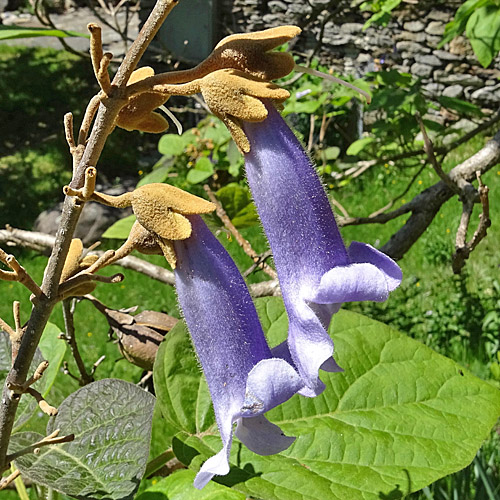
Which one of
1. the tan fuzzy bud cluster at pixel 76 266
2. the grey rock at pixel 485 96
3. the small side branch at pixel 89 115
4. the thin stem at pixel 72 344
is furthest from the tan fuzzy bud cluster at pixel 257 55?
the grey rock at pixel 485 96

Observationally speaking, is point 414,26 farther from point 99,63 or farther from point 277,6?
point 99,63

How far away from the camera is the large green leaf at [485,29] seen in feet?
7.43

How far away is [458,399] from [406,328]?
301 cm

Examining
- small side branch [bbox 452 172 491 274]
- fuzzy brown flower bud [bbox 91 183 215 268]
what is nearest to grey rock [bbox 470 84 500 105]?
small side branch [bbox 452 172 491 274]

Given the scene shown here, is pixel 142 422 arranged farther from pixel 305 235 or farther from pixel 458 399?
pixel 458 399

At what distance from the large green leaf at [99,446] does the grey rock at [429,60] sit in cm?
748

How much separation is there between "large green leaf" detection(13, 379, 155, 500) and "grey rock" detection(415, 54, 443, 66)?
7.48 metres

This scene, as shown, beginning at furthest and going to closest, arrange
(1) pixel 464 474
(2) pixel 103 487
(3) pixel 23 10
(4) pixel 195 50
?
1. (3) pixel 23 10
2. (4) pixel 195 50
3. (1) pixel 464 474
4. (2) pixel 103 487

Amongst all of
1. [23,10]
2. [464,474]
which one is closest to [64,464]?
[464,474]

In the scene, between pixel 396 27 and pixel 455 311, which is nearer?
pixel 455 311

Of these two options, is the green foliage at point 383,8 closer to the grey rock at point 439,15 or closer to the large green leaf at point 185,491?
the large green leaf at point 185,491

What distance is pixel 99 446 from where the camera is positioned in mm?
961

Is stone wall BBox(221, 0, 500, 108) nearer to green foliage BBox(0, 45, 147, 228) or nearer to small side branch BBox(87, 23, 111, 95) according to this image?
green foliage BBox(0, 45, 147, 228)

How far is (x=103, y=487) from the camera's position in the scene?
0.92 meters
